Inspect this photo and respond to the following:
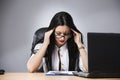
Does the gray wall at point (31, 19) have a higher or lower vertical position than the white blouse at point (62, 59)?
higher

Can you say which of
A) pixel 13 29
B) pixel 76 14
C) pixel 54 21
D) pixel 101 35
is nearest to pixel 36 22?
pixel 13 29

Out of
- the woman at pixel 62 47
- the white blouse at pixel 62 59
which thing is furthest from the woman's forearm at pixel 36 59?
the white blouse at pixel 62 59

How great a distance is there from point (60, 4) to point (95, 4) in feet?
1.77

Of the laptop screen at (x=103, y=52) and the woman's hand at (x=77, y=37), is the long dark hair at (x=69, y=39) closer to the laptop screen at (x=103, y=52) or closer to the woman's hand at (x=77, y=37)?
the woman's hand at (x=77, y=37)

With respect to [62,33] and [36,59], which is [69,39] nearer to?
[62,33]

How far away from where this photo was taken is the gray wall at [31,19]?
3.19m

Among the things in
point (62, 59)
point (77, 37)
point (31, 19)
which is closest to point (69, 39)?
point (77, 37)

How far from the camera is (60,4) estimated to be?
3.28 m

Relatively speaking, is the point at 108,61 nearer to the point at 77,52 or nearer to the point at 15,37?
the point at 77,52

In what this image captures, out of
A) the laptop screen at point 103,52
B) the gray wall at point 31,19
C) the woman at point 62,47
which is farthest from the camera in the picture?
the gray wall at point 31,19

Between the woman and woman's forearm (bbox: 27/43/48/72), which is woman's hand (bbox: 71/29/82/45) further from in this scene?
woman's forearm (bbox: 27/43/48/72)

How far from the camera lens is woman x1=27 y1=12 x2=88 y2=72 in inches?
92.3

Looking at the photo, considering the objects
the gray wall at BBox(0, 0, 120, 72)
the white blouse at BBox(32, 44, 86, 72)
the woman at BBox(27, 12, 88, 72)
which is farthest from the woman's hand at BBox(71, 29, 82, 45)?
the gray wall at BBox(0, 0, 120, 72)

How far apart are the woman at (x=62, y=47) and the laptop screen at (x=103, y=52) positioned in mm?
883
